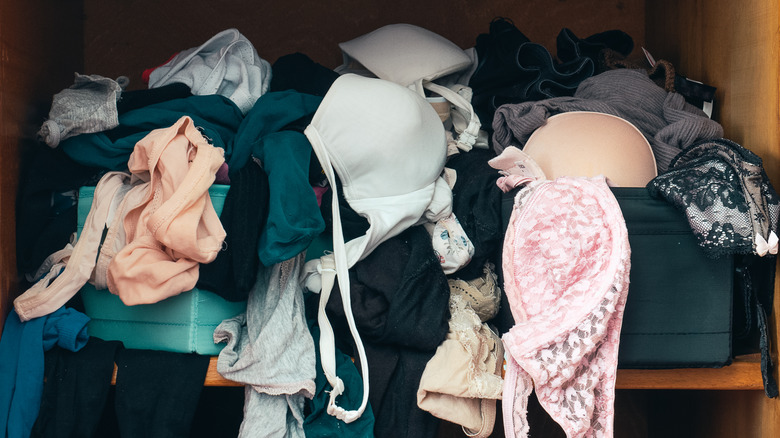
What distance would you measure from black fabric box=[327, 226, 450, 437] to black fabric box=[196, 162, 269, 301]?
123mm

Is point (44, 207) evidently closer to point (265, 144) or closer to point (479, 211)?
point (265, 144)

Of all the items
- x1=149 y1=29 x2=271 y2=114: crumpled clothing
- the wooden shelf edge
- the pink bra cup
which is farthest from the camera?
x1=149 y1=29 x2=271 y2=114: crumpled clothing

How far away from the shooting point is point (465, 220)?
1092 mm

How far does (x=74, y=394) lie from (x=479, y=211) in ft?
1.90

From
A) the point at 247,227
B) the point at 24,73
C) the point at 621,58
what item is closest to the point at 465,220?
the point at 247,227

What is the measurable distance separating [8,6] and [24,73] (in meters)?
0.09

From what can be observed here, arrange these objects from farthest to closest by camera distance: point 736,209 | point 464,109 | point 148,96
→ point 464,109 < point 148,96 < point 736,209

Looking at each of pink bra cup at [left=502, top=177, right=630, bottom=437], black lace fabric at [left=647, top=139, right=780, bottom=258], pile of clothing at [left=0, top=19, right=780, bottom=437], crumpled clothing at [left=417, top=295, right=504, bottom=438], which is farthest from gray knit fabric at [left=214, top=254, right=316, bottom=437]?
black lace fabric at [left=647, top=139, right=780, bottom=258]

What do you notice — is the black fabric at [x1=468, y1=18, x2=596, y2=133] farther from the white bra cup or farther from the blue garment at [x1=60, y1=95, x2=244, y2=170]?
the blue garment at [x1=60, y1=95, x2=244, y2=170]

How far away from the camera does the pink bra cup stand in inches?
36.0

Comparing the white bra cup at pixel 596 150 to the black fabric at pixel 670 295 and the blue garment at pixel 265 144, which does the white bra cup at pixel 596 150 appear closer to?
the black fabric at pixel 670 295

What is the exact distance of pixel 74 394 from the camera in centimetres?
100

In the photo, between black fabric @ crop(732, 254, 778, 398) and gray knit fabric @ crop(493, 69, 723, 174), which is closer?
black fabric @ crop(732, 254, 778, 398)

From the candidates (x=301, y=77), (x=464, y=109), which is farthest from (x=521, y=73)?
(x=301, y=77)
